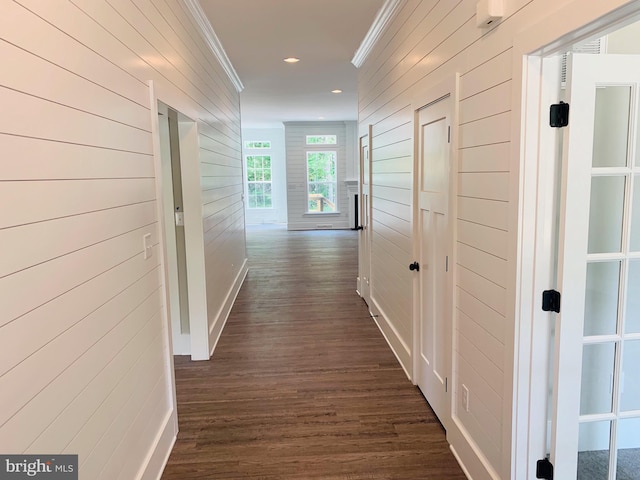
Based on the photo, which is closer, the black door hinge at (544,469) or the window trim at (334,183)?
the black door hinge at (544,469)

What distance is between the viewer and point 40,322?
1.22 m

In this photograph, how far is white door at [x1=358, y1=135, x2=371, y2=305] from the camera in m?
4.97

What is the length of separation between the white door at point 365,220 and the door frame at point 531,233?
3230 millimetres

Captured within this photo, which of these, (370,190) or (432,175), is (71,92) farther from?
(370,190)

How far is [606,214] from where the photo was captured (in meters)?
1.74

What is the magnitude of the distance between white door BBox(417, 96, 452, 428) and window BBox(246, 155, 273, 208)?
11.2 meters

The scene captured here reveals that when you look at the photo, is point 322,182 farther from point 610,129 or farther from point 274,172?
point 610,129

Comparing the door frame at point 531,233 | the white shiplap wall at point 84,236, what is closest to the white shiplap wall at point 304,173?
the white shiplap wall at point 84,236

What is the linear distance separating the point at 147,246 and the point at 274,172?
11.8m

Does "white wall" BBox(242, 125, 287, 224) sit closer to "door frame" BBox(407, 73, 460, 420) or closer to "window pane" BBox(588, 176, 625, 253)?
"door frame" BBox(407, 73, 460, 420)

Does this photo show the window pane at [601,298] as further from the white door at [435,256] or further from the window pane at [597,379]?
the white door at [435,256]

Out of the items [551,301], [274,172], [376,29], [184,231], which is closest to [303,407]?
[184,231]

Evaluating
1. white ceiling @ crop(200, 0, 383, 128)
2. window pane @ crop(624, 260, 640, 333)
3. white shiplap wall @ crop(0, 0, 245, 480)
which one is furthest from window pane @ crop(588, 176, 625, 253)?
white ceiling @ crop(200, 0, 383, 128)

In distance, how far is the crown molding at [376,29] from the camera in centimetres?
329
